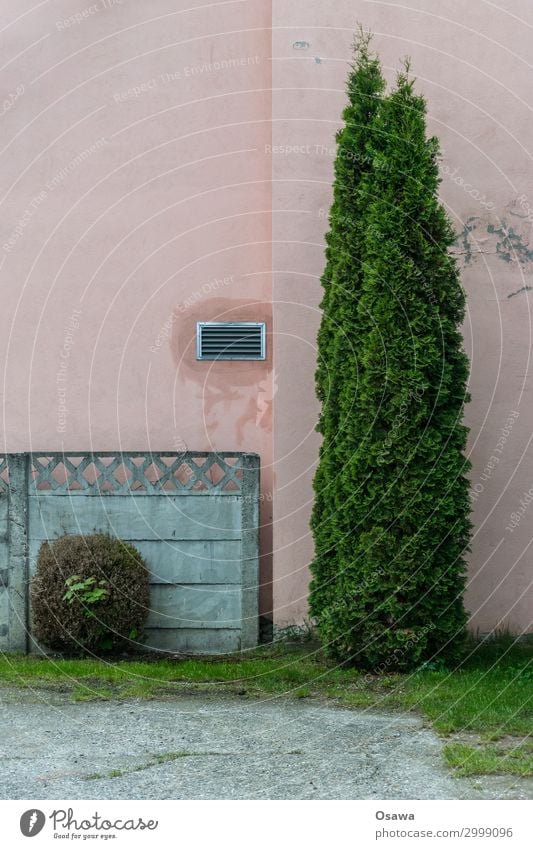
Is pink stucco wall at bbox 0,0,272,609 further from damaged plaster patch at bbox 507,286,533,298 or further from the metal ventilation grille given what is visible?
damaged plaster patch at bbox 507,286,533,298

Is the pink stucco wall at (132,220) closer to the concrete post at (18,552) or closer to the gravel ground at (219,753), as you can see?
the concrete post at (18,552)

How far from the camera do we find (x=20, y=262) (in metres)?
8.50

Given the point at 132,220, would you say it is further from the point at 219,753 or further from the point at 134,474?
the point at 219,753

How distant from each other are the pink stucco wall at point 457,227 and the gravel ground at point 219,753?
2.24 metres

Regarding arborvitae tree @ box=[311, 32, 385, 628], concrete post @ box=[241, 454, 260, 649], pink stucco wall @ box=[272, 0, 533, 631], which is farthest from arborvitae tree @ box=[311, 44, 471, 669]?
pink stucco wall @ box=[272, 0, 533, 631]

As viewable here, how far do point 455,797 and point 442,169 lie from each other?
5.44m

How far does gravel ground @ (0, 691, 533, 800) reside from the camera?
447cm

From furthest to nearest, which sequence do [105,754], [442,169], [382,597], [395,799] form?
[442,169] < [382,597] < [105,754] < [395,799]

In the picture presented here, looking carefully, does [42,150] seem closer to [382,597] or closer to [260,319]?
[260,319]

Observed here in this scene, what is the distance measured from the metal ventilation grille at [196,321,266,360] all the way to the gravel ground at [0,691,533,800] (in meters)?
3.12

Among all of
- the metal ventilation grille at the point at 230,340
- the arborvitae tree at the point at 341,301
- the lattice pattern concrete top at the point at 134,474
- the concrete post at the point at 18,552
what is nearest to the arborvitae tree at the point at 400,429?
the arborvitae tree at the point at 341,301

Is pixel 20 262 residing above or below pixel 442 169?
below

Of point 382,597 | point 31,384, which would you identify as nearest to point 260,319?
point 31,384

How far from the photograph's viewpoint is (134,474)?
26.2ft
